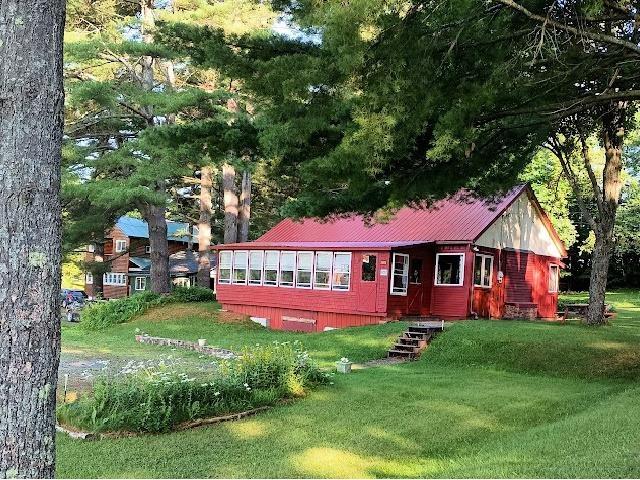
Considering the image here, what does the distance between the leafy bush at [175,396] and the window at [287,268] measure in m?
12.5

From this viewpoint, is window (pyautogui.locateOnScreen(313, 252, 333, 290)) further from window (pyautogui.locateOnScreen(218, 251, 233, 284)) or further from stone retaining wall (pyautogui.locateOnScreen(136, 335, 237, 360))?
stone retaining wall (pyautogui.locateOnScreen(136, 335, 237, 360))

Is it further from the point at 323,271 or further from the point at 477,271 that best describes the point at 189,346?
the point at 477,271

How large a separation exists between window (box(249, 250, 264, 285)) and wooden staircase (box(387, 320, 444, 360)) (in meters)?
8.41

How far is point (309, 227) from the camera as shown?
24.8 m

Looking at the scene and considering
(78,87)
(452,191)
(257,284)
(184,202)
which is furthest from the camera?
(184,202)

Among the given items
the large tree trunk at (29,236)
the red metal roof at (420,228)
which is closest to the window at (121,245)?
the red metal roof at (420,228)

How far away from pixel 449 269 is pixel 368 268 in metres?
2.80

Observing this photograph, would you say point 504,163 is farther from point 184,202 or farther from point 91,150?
point 184,202

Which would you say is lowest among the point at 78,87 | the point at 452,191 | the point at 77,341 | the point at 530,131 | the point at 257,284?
the point at 77,341

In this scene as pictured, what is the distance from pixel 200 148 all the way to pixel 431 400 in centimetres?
557

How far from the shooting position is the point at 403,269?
20203 mm

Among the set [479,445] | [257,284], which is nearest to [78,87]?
[257,284]

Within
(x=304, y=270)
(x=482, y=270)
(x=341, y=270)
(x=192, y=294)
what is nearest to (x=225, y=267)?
(x=192, y=294)

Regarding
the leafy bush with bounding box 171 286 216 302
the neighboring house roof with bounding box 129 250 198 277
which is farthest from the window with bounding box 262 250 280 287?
the neighboring house roof with bounding box 129 250 198 277
